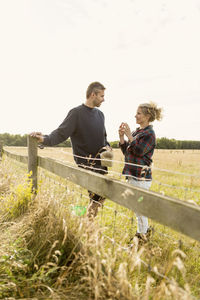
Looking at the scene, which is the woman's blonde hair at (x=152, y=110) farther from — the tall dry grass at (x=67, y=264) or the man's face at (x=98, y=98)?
the tall dry grass at (x=67, y=264)

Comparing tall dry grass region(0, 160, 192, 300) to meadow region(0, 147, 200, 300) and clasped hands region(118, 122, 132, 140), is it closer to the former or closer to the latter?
meadow region(0, 147, 200, 300)

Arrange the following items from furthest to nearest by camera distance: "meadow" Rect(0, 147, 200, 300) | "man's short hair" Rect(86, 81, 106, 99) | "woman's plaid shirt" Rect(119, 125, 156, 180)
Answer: "man's short hair" Rect(86, 81, 106, 99), "woman's plaid shirt" Rect(119, 125, 156, 180), "meadow" Rect(0, 147, 200, 300)

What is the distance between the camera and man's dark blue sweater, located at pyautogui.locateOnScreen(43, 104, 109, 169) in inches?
143

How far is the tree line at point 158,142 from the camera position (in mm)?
46138

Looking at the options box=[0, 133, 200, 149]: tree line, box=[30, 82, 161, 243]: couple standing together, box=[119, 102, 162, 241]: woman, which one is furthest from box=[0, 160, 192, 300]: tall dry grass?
box=[0, 133, 200, 149]: tree line

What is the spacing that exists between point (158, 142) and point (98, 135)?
49945 mm

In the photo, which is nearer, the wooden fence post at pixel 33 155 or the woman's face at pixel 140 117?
the woman's face at pixel 140 117

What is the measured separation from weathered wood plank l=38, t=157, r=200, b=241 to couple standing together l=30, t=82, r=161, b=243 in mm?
1173

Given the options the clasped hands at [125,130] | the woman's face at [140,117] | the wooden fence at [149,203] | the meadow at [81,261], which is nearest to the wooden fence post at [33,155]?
the meadow at [81,261]

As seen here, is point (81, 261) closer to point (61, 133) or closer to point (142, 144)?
point (142, 144)

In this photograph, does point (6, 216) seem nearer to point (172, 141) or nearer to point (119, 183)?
point (119, 183)

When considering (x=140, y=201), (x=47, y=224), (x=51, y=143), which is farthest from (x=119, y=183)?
(x=51, y=143)

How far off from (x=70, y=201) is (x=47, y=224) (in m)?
0.41

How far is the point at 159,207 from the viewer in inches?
60.9
